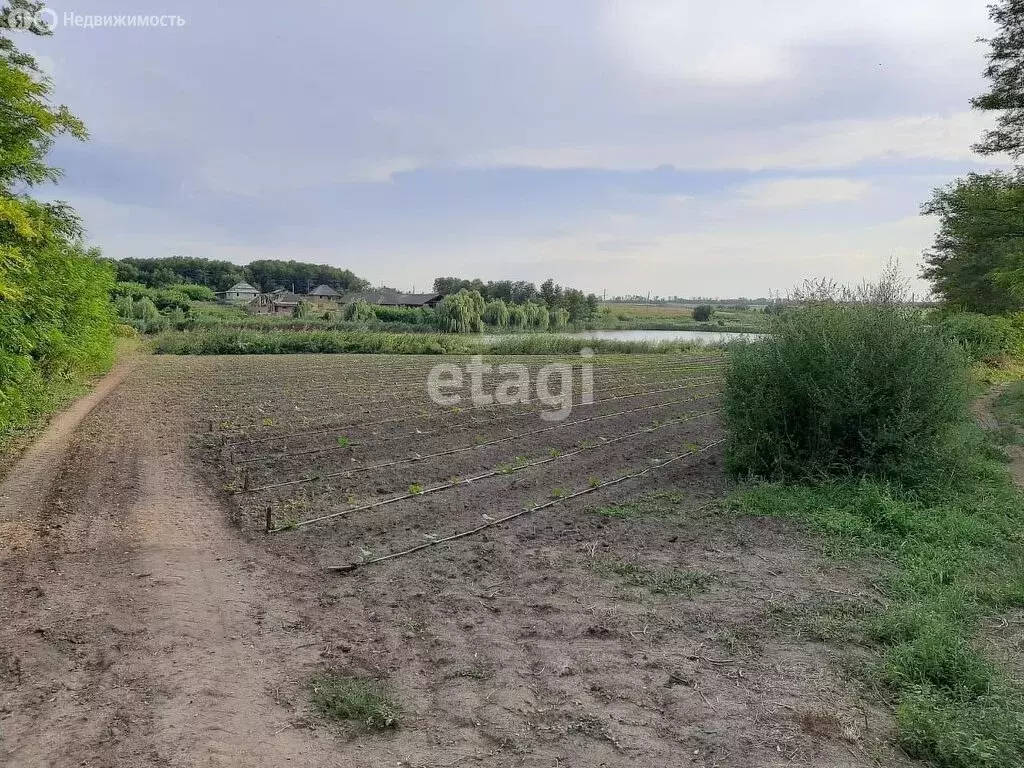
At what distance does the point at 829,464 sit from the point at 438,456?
17.1 ft

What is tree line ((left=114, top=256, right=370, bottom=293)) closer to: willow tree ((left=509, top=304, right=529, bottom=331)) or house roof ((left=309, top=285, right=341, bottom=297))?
house roof ((left=309, top=285, right=341, bottom=297))

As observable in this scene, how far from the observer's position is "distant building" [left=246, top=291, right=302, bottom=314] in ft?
260

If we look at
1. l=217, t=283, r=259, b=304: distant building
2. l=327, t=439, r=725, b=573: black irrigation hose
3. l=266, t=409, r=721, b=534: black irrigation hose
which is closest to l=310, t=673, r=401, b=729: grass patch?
l=327, t=439, r=725, b=573: black irrigation hose

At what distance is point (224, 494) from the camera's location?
24.5ft

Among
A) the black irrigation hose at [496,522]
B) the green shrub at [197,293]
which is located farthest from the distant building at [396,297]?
the black irrigation hose at [496,522]

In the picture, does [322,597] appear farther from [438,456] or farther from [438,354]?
[438,354]

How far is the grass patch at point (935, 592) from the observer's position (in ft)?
9.66

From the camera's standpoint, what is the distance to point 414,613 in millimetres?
4461

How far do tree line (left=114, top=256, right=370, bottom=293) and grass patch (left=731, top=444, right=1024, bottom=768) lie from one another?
101634 mm

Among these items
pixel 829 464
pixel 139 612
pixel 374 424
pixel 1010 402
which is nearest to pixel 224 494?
pixel 139 612

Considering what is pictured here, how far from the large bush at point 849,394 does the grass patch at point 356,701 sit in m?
5.80

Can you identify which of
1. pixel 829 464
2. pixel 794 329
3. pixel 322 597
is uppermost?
pixel 794 329

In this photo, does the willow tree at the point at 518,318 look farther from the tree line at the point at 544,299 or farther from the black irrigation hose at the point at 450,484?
the black irrigation hose at the point at 450,484

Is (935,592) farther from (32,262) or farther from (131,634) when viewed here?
(32,262)
